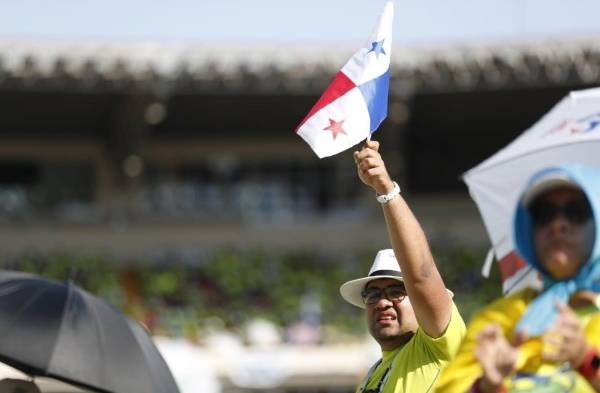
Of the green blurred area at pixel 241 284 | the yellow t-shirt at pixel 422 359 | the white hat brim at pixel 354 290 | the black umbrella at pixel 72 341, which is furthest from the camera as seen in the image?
the green blurred area at pixel 241 284

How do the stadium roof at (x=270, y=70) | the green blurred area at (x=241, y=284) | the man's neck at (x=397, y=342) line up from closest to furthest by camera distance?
the man's neck at (x=397, y=342)
the stadium roof at (x=270, y=70)
the green blurred area at (x=241, y=284)

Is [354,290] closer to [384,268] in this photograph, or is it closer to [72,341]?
[384,268]

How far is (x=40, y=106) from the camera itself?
46.1 ft

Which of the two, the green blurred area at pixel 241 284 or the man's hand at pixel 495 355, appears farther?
the green blurred area at pixel 241 284

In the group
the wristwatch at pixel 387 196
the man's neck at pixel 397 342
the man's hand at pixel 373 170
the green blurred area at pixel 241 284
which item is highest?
the green blurred area at pixel 241 284

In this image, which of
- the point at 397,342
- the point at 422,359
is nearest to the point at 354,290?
the point at 397,342

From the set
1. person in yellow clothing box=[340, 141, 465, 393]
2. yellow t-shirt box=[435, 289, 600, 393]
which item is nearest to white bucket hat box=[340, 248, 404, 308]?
person in yellow clothing box=[340, 141, 465, 393]

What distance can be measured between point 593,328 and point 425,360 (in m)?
1.12

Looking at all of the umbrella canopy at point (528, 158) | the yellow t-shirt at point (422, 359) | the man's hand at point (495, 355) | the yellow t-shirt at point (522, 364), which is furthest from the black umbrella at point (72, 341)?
the man's hand at point (495, 355)

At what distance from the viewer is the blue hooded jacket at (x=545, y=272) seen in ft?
7.98

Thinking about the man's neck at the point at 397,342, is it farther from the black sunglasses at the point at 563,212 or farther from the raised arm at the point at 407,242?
the black sunglasses at the point at 563,212

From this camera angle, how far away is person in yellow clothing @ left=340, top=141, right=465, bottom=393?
10.4ft

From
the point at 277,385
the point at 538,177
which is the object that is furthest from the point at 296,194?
the point at 538,177

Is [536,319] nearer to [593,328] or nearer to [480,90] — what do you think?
Result: [593,328]
